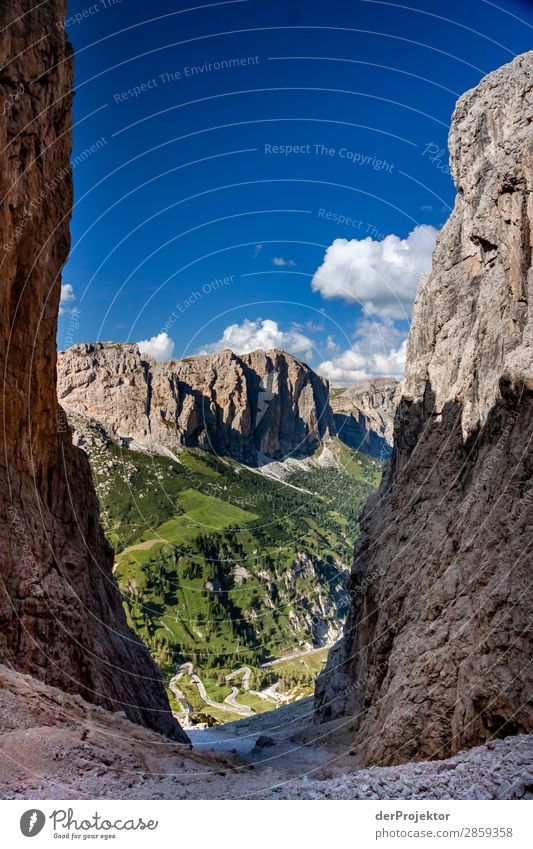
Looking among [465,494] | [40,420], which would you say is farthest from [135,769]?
[40,420]

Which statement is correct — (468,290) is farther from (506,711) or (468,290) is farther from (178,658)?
(178,658)

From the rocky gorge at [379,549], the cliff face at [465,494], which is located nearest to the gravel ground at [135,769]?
the rocky gorge at [379,549]

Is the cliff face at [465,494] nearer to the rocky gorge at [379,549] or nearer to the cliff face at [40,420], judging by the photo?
the rocky gorge at [379,549]

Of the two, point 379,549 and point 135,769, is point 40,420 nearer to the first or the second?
point 135,769

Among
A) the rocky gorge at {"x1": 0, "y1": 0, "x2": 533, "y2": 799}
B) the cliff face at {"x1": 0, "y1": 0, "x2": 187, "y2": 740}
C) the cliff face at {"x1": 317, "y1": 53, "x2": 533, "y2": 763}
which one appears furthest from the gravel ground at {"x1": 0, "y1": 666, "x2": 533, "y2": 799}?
the cliff face at {"x1": 0, "y1": 0, "x2": 187, "y2": 740}

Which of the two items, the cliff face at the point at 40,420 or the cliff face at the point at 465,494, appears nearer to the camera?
the cliff face at the point at 465,494

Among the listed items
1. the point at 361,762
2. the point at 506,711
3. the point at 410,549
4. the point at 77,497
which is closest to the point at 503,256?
the point at 410,549

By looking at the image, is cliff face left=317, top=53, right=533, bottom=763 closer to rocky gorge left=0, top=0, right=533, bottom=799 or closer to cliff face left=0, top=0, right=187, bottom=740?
rocky gorge left=0, top=0, right=533, bottom=799
